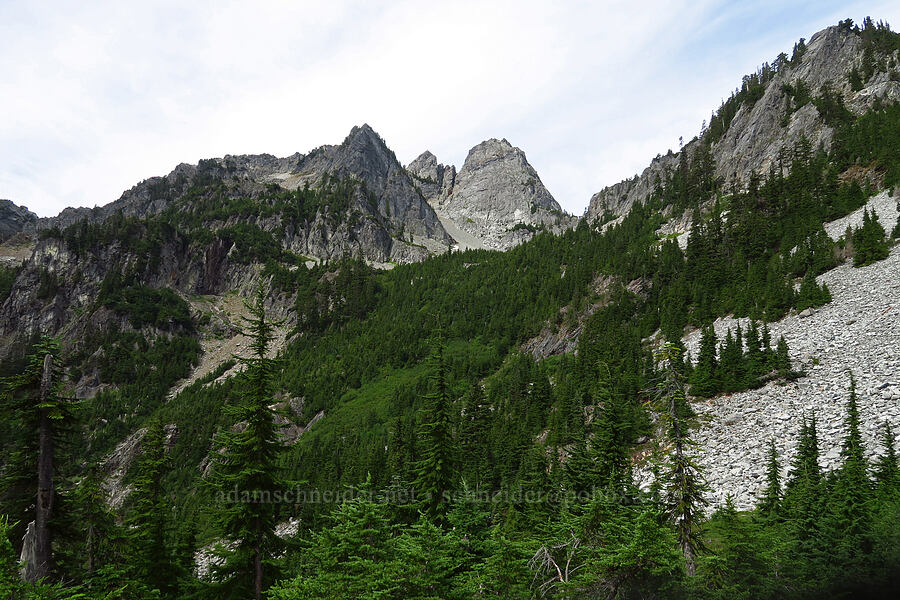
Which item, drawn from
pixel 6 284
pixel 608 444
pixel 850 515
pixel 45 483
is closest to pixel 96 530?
pixel 45 483

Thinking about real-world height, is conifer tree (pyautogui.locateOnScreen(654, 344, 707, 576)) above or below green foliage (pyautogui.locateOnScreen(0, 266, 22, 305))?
below

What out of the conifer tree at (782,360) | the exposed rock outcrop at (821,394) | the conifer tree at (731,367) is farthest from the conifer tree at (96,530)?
the conifer tree at (782,360)

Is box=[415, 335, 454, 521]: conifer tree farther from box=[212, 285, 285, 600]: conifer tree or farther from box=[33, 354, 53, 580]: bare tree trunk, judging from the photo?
box=[33, 354, 53, 580]: bare tree trunk

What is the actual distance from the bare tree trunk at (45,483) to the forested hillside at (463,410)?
4.9 inches

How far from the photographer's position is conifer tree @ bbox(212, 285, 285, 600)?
17.5 metres

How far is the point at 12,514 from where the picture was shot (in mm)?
15453

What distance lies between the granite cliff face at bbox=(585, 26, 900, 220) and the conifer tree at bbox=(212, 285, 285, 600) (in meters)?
123

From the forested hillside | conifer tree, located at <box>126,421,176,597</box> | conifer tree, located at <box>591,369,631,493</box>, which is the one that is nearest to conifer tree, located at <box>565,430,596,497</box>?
the forested hillside

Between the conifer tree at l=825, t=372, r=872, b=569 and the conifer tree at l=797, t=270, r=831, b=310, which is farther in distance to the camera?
the conifer tree at l=797, t=270, r=831, b=310

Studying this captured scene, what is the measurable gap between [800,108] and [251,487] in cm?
15373

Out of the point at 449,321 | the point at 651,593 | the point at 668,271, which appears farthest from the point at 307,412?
the point at 651,593

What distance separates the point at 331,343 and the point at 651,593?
11818 centimetres

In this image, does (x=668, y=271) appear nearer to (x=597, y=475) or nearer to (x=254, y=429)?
(x=597, y=475)

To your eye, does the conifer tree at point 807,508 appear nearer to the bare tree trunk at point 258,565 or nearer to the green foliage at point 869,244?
the bare tree trunk at point 258,565
